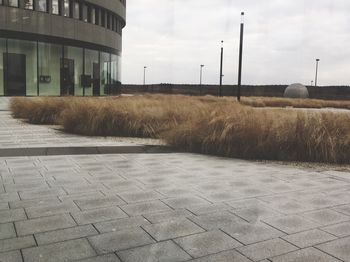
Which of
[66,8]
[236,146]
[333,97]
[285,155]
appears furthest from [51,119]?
[333,97]

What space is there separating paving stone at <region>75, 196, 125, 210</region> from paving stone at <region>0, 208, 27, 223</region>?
1.92 ft

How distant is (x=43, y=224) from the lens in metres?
3.70

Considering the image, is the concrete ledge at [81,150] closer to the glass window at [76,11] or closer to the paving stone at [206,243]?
the paving stone at [206,243]

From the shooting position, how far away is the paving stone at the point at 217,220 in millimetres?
3738

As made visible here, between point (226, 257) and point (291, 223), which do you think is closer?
point (226, 257)

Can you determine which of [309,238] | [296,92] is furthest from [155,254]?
[296,92]

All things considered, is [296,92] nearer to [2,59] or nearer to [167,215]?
[2,59]

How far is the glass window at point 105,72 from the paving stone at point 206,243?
34501 mm

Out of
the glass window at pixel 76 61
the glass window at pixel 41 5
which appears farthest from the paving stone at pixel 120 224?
the glass window at pixel 76 61

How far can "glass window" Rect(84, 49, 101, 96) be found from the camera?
113ft

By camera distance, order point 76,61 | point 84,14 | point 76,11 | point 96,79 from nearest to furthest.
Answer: point 76,11 → point 76,61 → point 84,14 → point 96,79

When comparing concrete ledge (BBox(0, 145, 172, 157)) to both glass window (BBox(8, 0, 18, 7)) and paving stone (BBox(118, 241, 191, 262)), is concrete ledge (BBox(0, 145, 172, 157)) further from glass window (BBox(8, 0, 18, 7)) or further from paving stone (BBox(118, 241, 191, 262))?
glass window (BBox(8, 0, 18, 7))

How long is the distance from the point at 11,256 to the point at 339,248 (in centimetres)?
254

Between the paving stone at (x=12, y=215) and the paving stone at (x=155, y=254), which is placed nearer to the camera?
the paving stone at (x=155, y=254)
